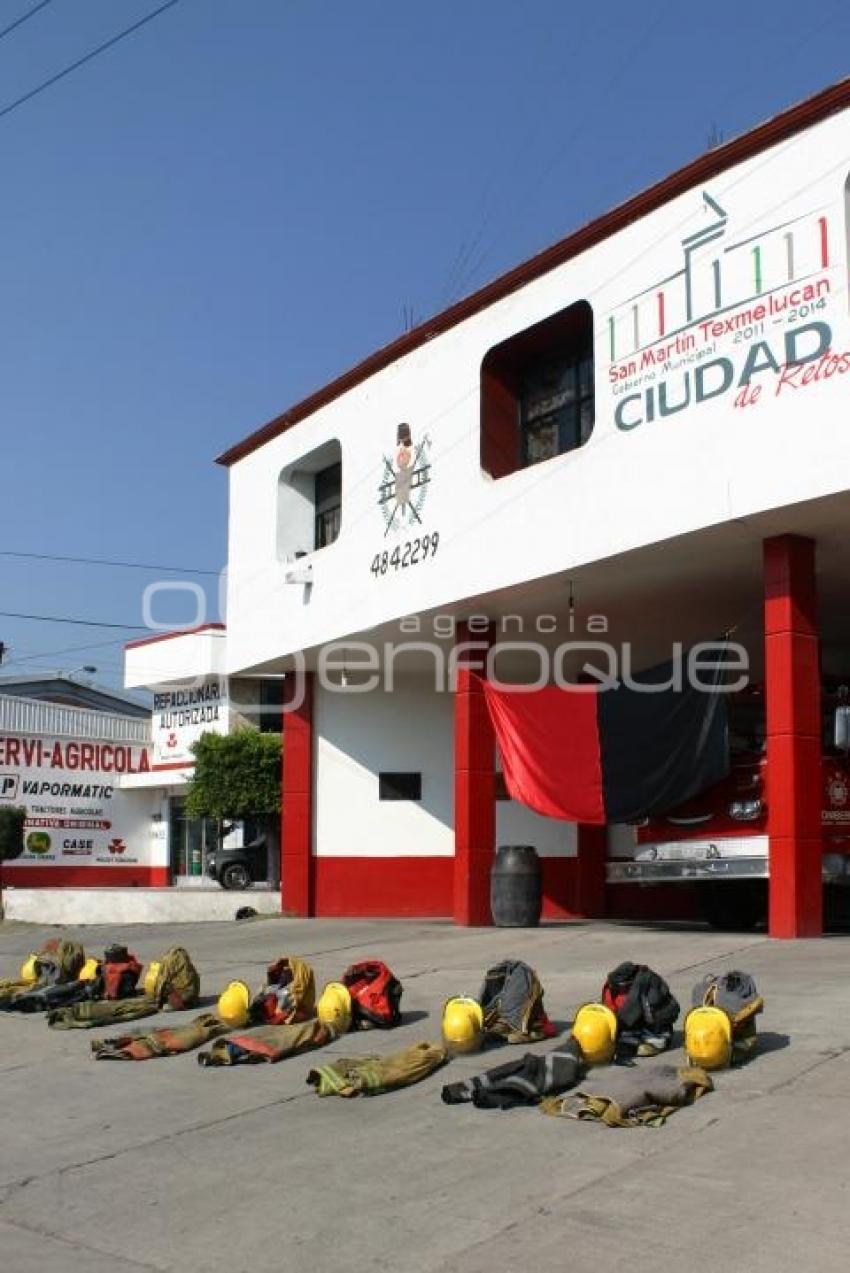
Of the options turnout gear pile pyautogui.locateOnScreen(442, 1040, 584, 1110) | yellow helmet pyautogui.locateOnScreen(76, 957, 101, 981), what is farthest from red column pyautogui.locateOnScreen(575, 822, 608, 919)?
turnout gear pile pyautogui.locateOnScreen(442, 1040, 584, 1110)

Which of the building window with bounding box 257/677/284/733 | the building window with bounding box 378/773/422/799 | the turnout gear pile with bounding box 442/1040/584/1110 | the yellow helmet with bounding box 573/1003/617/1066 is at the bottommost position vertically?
the turnout gear pile with bounding box 442/1040/584/1110

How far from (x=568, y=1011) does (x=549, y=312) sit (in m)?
8.67

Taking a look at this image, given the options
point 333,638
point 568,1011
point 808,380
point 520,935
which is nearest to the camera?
point 568,1011

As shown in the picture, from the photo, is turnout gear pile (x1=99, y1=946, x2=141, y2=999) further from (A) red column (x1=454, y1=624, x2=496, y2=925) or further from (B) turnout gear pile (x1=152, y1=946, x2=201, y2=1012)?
(A) red column (x1=454, y1=624, x2=496, y2=925)

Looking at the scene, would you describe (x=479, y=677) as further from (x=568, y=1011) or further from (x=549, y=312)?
(x=568, y=1011)

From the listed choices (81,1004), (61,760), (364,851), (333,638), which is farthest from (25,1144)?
(61,760)

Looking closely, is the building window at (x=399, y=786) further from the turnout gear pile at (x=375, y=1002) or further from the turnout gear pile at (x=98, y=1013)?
the turnout gear pile at (x=375, y=1002)

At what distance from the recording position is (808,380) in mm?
12312

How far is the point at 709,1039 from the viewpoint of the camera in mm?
7574

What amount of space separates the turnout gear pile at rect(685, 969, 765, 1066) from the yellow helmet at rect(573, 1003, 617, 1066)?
457mm

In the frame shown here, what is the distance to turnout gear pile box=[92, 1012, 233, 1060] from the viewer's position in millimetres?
9766

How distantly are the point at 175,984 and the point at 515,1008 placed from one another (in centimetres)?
360

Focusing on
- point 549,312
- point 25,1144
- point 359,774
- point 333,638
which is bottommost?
point 25,1144

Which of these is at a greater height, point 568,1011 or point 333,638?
point 333,638
